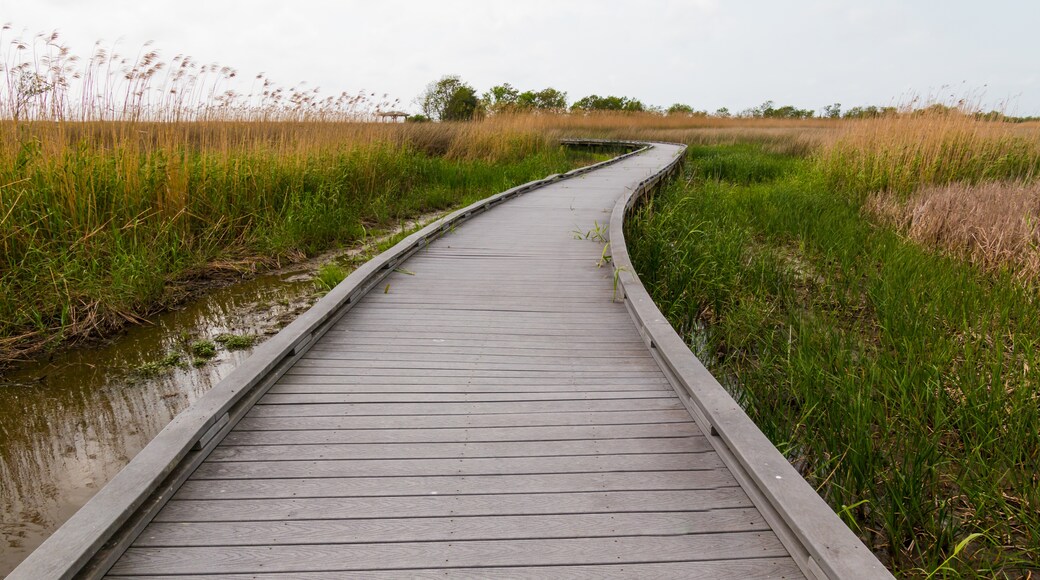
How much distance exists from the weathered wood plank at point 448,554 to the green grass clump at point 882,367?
536mm

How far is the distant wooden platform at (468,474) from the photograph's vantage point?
168cm

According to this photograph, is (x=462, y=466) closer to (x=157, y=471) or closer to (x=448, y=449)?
(x=448, y=449)

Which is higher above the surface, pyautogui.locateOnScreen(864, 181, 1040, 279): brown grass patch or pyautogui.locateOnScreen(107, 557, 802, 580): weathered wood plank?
pyautogui.locateOnScreen(864, 181, 1040, 279): brown grass patch

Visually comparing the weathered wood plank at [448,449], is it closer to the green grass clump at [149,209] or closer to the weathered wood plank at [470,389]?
the weathered wood plank at [470,389]

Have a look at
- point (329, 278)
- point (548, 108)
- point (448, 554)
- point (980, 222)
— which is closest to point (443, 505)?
point (448, 554)

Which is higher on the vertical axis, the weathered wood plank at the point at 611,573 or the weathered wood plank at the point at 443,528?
the weathered wood plank at the point at 443,528

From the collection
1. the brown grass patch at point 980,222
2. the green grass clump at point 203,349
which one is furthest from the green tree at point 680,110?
the green grass clump at point 203,349

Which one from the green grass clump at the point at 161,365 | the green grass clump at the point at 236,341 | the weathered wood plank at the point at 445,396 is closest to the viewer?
the weathered wood plank at the point at 445,396

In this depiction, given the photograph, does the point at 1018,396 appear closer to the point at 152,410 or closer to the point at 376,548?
the point at 376,548

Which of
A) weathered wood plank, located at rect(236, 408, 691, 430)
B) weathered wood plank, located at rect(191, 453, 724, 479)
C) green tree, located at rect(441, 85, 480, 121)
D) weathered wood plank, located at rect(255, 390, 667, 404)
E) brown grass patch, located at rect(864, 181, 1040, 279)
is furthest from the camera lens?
green tree, located at rect(441, 85, 480, 121)

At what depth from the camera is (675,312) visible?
4535mm

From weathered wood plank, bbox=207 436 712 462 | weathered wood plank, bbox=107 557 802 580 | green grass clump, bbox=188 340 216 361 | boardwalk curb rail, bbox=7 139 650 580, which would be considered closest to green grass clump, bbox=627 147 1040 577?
weathered wood plank, bbox=107 557 802 580

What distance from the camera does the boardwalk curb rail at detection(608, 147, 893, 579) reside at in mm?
1517

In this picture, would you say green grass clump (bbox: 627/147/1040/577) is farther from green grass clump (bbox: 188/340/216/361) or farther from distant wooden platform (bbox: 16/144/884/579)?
green grass clump (bbox: 188/340/216/361)
